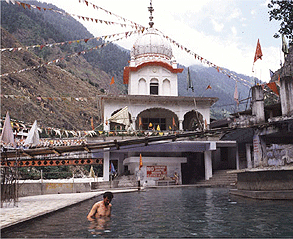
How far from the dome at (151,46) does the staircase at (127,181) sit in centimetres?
1534

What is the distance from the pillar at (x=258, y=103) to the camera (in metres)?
14.3

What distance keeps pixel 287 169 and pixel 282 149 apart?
1.16m

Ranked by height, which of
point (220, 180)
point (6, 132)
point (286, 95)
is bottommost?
point (220, 180)

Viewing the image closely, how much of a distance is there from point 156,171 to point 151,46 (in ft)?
50.5

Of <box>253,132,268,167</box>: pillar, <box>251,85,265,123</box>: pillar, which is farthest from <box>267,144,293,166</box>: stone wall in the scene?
<box>251,85,265,123</box>: pillar

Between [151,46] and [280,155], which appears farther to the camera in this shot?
[151,46]

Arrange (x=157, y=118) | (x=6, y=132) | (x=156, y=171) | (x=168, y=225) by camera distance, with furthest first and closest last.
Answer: (x=157, y=118), (x=156, y=171), (x=6, y=132), (x=168, y=225)

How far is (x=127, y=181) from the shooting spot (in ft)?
86.1

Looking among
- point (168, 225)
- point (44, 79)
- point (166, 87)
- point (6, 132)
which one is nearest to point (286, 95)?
point (168, 225)

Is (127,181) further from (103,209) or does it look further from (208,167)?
(103,209)

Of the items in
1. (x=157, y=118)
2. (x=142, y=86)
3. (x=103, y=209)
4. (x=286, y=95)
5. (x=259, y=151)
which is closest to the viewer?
(x=103, y=209)

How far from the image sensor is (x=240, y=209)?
995 centimetres

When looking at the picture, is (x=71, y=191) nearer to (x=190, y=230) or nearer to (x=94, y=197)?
(x=94, y=197)

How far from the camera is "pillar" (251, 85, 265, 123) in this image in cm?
1431
